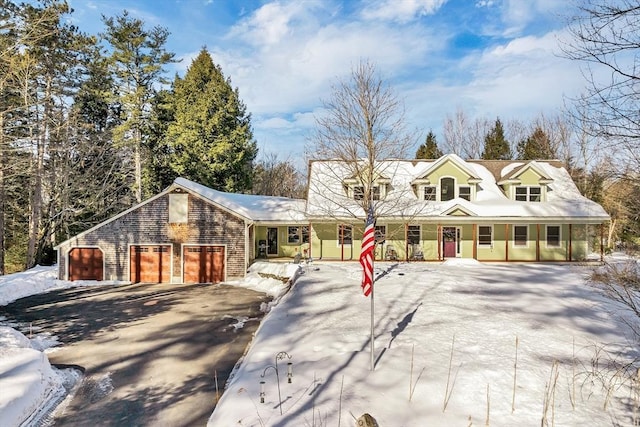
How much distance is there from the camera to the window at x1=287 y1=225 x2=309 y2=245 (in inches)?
886

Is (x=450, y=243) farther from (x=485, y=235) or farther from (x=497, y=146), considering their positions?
(x=497, y=146)

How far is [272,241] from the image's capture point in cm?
2289

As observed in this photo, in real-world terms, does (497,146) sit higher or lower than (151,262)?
higher

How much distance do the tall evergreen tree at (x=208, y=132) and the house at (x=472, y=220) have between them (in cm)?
1111

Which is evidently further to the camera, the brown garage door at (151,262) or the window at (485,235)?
the window at (485,235)

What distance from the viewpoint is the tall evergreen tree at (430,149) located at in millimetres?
38688

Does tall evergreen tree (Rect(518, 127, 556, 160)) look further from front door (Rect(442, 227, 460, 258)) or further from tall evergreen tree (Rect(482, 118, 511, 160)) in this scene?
front door (Rect(442, 227, 460, 258))

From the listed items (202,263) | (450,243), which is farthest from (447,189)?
(202,263)

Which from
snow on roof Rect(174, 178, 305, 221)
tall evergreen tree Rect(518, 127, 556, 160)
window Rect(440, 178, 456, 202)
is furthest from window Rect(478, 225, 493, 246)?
tall evergreen tree Rect(518, 127, 556, 160)

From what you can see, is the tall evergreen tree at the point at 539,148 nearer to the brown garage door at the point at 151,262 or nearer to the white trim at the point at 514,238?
the white trim at the point at 514,238

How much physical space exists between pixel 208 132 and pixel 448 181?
18887mm

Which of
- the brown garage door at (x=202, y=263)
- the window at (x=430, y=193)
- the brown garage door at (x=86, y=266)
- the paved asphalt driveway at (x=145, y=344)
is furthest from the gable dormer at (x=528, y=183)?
the brown garage door at (x=86, y=266)

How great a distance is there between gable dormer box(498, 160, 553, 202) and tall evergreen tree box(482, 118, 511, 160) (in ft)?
53.4

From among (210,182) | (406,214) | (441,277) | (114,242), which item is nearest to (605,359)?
(441,277)
